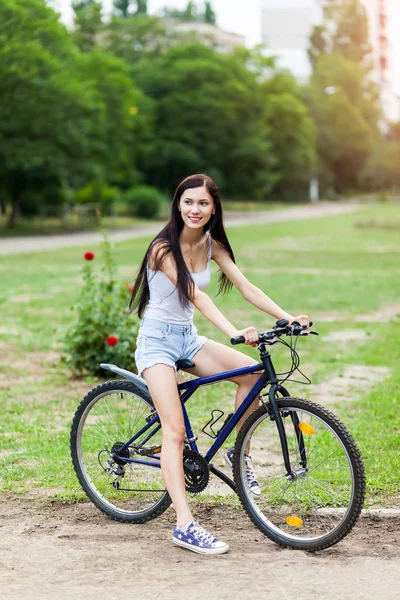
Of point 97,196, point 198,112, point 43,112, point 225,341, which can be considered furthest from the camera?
point 198,112

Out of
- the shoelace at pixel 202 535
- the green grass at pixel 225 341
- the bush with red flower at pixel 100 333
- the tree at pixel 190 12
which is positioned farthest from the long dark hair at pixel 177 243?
the tree at pixel 190 12

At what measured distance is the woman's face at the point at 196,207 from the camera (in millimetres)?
4641

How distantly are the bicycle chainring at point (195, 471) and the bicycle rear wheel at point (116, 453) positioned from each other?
228mm

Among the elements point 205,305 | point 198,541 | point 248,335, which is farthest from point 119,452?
point 248,335

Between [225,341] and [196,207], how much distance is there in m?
6.59

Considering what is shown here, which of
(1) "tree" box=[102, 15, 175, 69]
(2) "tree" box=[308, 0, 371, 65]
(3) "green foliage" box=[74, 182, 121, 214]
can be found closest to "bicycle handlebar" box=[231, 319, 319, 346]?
(3) "green foliage" box=[74, 182, 121, 214]

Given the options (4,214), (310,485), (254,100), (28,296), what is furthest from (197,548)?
(254,100)

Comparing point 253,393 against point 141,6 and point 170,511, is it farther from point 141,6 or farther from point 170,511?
point 141,6

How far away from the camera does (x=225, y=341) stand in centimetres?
1116

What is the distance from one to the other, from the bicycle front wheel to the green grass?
61cm

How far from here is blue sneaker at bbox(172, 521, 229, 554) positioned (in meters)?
4.41

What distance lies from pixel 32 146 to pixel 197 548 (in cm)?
3129

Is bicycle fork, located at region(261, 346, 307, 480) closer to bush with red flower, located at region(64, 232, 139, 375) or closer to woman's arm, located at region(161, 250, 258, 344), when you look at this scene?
woman's arm, located at region(161, 250, 258, 344)

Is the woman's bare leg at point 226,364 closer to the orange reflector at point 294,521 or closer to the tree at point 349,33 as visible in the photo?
the orange reflector at point 294,521
